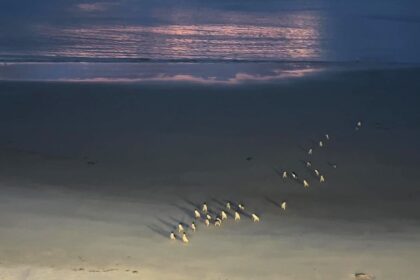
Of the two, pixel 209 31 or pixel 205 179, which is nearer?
pixel 205 179

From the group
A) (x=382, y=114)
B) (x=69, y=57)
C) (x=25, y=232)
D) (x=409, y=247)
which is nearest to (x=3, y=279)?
(x=25, y=232)

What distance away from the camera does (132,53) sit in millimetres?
17969

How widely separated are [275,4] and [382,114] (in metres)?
19.8

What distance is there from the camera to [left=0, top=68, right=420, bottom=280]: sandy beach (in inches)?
244

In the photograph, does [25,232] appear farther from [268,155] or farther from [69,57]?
[69,57]

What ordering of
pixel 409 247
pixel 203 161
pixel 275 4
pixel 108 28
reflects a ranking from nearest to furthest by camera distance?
pixel 409 247
pixel 203 161
pixel 108 28
pixel 275 4

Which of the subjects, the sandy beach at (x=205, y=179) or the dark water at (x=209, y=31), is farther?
the dark water at (x=209, y=31)

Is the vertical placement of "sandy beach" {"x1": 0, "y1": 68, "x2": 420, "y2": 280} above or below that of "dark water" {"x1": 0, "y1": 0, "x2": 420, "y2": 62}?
above

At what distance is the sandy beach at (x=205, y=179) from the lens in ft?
20.4

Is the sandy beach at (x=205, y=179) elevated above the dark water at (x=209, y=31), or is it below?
above

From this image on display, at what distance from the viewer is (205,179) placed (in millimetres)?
8555

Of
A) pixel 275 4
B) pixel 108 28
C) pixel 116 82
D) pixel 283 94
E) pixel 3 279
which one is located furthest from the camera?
pixel 275 4

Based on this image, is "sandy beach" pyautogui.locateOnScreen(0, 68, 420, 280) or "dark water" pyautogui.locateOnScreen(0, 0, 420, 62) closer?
"sandy beach" pyautogui.locateOnScreen(0, 68, 420, 280)

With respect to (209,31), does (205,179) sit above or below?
above
